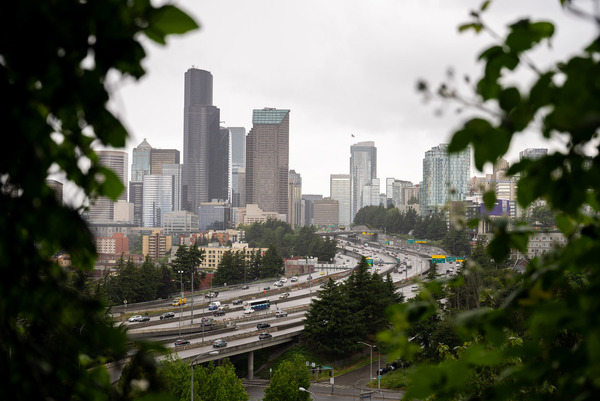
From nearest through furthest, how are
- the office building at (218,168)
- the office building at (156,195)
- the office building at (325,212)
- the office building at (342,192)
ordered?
1. the office building at (156,195)
2. the office building at (218,168)
3. the office building at (325,212)
4. the office building at (342,192)

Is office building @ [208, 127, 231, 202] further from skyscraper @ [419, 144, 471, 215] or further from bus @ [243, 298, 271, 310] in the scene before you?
bus @ [243, 298, 271, 310]

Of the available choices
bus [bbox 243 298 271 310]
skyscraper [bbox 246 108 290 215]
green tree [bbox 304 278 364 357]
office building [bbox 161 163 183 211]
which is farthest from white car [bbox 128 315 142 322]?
office building [bbox 161 163 183 211]

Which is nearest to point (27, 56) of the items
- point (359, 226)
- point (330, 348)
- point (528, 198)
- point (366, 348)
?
point (528, 198)

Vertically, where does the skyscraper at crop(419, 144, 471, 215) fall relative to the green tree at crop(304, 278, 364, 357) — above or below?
above

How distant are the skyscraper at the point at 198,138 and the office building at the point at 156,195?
4.42m

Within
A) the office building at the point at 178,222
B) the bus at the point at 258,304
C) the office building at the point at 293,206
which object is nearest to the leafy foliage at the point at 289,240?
the office building at the point at 293,206

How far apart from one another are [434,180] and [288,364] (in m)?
Answer: 77.7

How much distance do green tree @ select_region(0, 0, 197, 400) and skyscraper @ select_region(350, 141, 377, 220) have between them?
585 feet

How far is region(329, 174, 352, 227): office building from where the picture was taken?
175625 millimetres

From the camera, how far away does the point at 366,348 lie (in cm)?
2662

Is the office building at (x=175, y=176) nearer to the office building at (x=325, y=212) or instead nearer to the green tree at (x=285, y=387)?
the office building at (x=325, y=212)

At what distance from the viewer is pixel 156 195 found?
13125 centimetres

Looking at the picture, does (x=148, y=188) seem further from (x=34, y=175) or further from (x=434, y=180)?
(x=34, y=175)

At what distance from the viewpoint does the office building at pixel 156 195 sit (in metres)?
129
